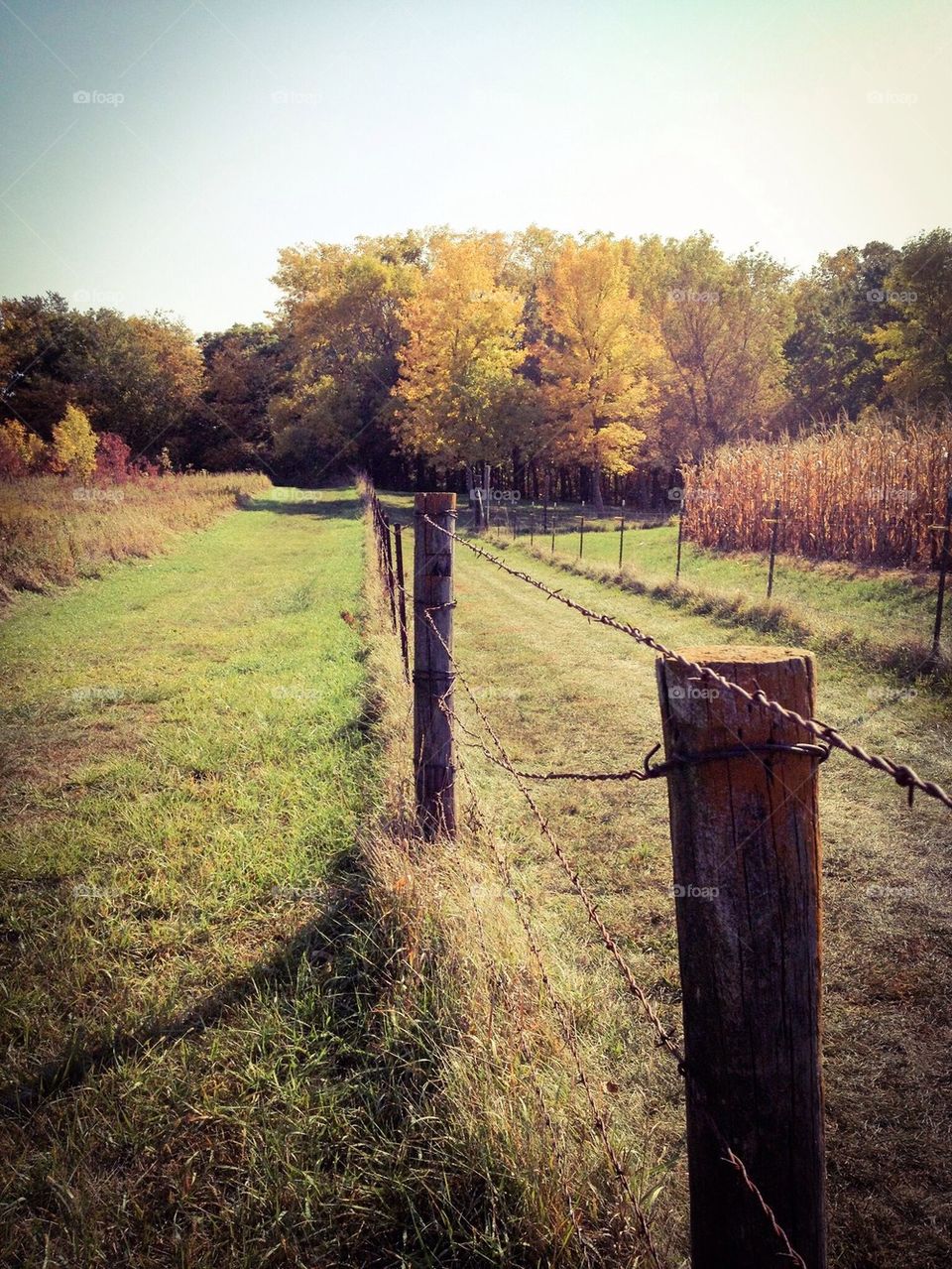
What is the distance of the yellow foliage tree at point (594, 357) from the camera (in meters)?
28.4

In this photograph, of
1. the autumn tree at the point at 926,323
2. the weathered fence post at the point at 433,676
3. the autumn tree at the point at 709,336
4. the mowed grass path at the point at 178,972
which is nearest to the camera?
the mowed grass path at the point at 178,972

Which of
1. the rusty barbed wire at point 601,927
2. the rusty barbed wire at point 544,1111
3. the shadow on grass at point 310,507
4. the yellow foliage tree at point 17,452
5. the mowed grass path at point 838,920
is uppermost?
the yellow foliage tree at point 17,452

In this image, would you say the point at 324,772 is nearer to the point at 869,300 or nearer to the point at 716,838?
the point at 716,838

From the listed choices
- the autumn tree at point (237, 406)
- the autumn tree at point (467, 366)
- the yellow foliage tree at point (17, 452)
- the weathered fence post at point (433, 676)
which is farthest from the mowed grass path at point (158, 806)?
the autumn tree at point (237, 406)

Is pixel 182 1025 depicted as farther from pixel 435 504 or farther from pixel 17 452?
pixel 17 452

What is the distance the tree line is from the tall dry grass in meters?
10.7

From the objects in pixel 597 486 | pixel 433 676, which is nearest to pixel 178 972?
pixel 433 676

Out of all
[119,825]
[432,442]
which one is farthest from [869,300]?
[119,825]

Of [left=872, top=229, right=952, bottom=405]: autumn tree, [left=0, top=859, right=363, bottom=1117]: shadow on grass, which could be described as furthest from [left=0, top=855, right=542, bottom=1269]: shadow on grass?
[left=872, top=229, right=952, bottom=405]: autumn tree

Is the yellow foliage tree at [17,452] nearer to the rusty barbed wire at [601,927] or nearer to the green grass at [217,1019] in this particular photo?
the green grass at [217,1019]

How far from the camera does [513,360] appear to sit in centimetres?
3034

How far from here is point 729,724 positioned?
1231mm

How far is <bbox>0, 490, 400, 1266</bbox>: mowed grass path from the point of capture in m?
2.09

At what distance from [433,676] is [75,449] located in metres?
32.6
